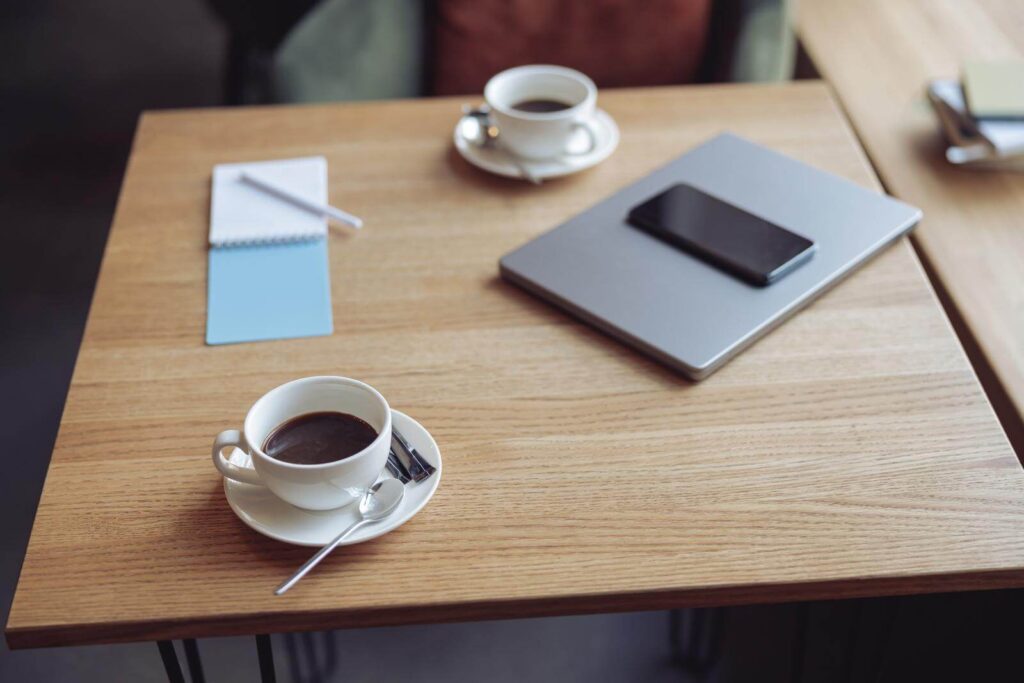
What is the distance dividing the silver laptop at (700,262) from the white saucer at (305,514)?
0.24 meters

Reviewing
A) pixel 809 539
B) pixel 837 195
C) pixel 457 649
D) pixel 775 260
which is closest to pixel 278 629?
pixel 809 539

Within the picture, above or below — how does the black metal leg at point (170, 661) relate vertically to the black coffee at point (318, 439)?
below

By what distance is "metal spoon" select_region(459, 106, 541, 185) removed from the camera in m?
1.18

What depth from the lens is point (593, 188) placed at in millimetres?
1158

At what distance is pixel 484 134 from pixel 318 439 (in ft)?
1.80

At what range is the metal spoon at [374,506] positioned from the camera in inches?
28.9

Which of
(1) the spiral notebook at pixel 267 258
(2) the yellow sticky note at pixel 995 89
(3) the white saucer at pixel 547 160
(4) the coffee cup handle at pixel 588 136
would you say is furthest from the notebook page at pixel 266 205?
(2) the yellow sticky note at pixel 995 89

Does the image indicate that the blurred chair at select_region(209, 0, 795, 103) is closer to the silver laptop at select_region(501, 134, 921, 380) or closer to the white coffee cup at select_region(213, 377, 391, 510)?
the silver laptop at select_region(501, 134, 921, 380)

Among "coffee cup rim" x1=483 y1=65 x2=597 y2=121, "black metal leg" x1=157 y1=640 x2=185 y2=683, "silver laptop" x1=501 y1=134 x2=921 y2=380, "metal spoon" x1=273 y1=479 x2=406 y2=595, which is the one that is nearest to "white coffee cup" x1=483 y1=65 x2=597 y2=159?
"coffee cup rim" x1=483 y1=65 x2=597 y2=121

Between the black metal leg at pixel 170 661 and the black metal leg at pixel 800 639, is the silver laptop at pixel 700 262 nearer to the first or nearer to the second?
the black metal leg at pixel 800 639

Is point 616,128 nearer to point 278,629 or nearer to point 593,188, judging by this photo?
point 593,188

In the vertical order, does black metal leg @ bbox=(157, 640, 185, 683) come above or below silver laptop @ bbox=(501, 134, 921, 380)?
below

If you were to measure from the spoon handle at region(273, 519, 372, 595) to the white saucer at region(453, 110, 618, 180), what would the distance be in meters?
0.55

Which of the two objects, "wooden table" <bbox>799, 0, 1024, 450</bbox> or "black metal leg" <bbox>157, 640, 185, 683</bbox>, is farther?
"wooden table" <bbox>799, 0, 1024, 450</bbox>
